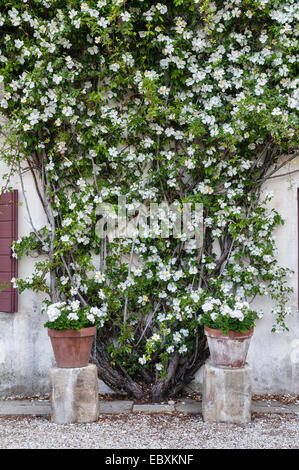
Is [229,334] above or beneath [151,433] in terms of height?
above

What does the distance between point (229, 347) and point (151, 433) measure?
2.76ft

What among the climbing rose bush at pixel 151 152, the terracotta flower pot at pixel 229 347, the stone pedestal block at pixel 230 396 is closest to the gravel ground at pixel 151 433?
the stone pedestal block at pixel 230 396

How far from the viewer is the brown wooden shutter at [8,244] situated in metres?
4.43

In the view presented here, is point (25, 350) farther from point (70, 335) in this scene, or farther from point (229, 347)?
point (229, 347)

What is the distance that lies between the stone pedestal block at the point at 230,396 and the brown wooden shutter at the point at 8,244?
193cm

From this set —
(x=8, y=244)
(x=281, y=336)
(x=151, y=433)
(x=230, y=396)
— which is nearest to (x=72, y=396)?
(x=151, y=433)

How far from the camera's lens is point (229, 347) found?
3.70 meters

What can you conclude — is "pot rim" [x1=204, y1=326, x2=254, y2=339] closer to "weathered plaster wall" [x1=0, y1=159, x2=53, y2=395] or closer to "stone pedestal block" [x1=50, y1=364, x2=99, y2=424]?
"stone pedestal block" [x1=50, y1=364, x2=99, y2=424]

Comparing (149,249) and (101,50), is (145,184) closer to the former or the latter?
(149,249)

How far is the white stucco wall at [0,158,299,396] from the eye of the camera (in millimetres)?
4426

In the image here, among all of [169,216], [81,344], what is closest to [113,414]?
[81,344]

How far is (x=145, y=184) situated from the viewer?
4.41 meters

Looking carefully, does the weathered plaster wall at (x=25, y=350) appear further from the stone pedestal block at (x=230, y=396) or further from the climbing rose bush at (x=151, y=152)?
the stone pedestal block at (x=230, y=396)

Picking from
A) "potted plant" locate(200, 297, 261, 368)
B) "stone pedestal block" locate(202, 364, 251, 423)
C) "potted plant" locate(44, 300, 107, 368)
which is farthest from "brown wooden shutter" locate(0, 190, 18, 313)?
"stone pedestal block" locate(202, 364, 251, 423)
